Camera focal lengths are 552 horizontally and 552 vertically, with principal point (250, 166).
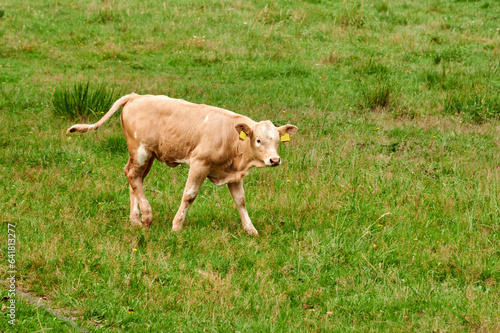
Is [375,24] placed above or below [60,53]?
above

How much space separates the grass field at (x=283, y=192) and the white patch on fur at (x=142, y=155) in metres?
0.73

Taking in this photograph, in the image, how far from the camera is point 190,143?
240 inches

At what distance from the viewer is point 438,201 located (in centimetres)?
692

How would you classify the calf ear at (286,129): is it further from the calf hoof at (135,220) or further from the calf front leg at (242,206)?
the calf hoof at (135,220)

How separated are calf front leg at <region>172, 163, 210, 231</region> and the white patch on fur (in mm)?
631

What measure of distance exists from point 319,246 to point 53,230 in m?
2.80

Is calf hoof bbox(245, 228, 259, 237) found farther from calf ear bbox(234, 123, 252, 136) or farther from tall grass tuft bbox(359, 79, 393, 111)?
tall grass tuft bbox(359, 79, 393, 111)

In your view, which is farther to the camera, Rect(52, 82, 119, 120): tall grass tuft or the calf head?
Rect(52, 82, 119, 120): tall grass tuft

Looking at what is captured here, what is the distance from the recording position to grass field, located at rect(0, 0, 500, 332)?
4.67 m

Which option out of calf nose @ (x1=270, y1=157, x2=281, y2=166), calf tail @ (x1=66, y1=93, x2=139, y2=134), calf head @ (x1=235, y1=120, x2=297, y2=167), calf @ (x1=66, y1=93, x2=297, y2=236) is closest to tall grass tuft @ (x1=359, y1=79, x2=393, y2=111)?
calf @ (x1=66, y1=93, x2=297, y2=236)

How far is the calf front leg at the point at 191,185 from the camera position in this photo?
19.6 ft

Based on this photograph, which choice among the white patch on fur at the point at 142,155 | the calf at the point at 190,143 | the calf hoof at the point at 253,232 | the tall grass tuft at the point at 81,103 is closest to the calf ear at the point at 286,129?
the calf at the point at 190,143

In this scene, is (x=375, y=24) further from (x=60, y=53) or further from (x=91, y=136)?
(x=91, y=136)

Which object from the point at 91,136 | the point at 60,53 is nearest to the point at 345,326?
the point at 91,136
